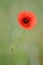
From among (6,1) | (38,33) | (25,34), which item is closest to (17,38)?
(25,34)

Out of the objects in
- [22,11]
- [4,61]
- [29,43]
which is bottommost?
[4,61]

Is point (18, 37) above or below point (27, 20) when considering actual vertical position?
below

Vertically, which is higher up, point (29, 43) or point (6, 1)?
point (6, 1)

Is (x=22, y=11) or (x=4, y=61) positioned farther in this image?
(x=22, y=11)

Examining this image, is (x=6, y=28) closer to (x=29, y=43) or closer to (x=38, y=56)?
(x=29, y=43)
